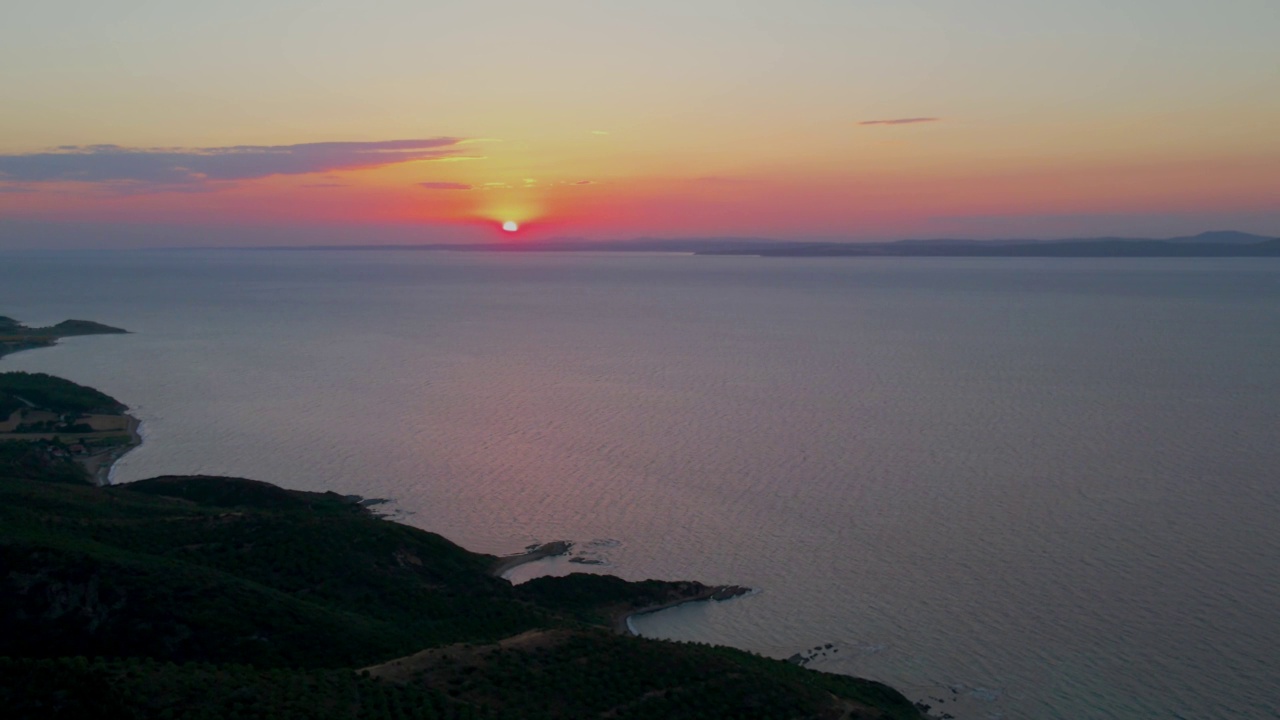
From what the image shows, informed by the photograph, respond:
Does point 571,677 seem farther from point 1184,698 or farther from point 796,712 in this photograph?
point 1184,698

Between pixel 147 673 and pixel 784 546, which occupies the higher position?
pixel 147 673

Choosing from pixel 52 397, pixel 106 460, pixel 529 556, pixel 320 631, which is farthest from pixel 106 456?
pixel 320 631

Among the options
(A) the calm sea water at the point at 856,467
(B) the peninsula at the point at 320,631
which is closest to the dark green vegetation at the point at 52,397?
(A) the calm sea water at the point at 856,467

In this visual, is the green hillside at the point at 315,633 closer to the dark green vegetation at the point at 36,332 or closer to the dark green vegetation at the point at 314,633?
the dark green vegetation at the point at 314,633

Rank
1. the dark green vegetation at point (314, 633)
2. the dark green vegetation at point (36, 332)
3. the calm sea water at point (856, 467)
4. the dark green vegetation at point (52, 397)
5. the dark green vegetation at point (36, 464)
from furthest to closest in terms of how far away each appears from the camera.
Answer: the dark green vegetation at point (36, 332), the dark green vegetation at point (52, 397), the dark green vegetation at point (36, 464), the calm sea water at point (856, 467), the dark green vegetation at point (314, 633)

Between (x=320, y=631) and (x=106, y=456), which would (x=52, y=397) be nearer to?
(x=106, y=456)

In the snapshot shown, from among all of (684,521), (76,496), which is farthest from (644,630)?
(76,496)
